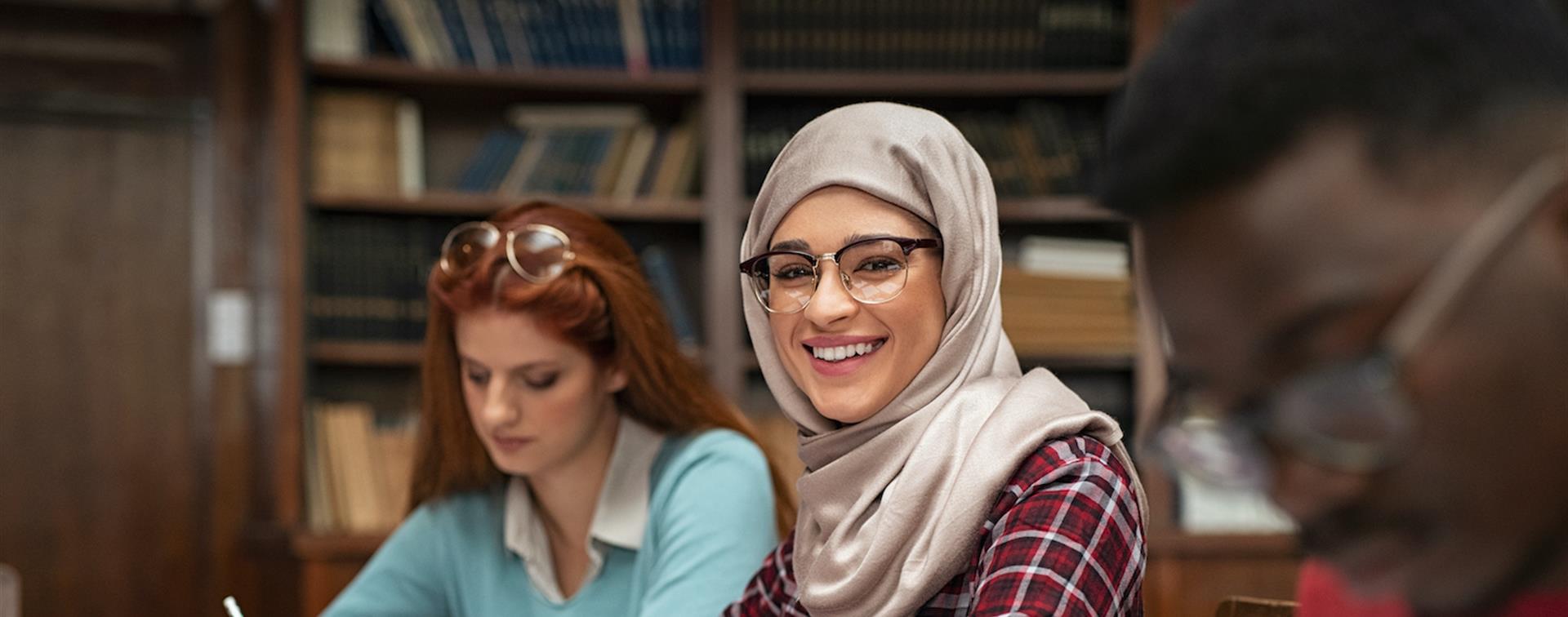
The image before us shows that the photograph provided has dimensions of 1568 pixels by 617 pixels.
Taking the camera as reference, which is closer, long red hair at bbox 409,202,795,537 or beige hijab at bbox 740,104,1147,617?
beige hijab at bbox 740,104,1147,617

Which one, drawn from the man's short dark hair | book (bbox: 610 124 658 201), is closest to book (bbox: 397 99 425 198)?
book (bbox: 610 124 658 201)

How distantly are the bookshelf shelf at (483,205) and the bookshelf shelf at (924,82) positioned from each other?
33cm

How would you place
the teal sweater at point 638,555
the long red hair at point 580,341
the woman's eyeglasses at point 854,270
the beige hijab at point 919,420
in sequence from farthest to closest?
the long red hair at point 580,341, the teal sweater at point 638,555, the woman's eyeglasses at point 854,270, the beige hijab at point 919,420

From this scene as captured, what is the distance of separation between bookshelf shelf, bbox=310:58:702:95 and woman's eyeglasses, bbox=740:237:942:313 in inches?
75.6

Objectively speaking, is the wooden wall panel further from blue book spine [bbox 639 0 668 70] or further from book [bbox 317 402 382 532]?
blue book spine [bbox 639 0 668 70]

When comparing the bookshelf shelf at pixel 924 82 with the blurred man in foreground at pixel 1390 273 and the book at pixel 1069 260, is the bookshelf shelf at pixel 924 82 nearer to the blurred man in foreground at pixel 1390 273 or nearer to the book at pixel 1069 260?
the book at pixel 1069 260

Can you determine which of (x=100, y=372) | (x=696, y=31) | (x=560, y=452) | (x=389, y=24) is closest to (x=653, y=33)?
(x=696, y=31)

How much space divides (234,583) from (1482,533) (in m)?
3.40

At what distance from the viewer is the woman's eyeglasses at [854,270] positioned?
1327 millimetres

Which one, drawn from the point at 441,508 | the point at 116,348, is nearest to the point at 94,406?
the point at 116,348

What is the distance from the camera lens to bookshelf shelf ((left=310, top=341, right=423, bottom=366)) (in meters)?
3.22

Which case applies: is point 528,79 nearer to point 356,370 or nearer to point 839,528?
point 356,370

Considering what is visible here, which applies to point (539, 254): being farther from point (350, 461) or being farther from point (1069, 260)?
point (1069, 260)

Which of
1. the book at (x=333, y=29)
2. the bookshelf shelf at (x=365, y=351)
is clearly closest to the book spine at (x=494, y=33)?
the book at (x=333, y=29)
